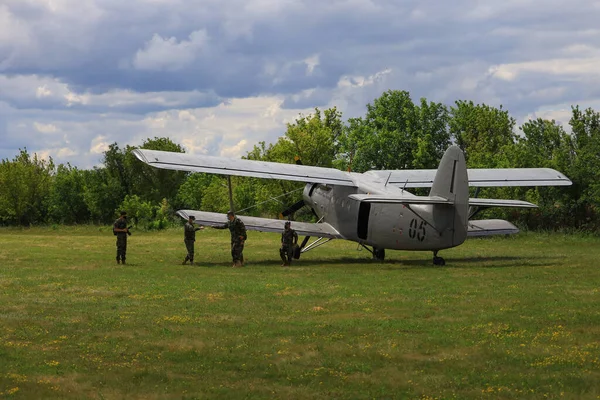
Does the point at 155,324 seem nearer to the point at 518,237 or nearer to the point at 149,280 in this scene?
the point at 149,280

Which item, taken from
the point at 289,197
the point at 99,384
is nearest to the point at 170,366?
the point at 99,384

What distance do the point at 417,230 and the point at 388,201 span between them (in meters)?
2.28

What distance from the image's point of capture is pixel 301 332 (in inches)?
512

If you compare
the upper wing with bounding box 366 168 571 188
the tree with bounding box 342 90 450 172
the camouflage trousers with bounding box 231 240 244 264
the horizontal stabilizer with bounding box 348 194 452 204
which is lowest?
the camouflage trousers with bounding box 231 240 244 264

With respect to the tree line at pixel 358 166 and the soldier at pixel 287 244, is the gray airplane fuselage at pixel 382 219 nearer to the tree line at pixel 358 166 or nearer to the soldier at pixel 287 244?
the soldier at pixel 287 244

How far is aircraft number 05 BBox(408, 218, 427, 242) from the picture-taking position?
23.2 metres

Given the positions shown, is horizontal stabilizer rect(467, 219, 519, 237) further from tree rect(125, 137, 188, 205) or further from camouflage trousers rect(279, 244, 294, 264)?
tree rect(125, 137, 188, 205)

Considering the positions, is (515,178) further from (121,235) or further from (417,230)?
(121,235)

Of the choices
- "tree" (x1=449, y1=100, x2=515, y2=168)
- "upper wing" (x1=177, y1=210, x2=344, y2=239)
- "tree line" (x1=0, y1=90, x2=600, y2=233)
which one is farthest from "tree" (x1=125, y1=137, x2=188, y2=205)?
"upper wing" (x1=177, y1=210, x2=344, y2=239)

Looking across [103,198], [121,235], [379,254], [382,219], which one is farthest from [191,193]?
[382,219]

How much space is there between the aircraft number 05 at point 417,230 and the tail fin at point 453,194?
20.1 inches

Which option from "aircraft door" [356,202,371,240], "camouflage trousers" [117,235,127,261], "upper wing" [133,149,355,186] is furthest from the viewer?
"camouflage trousers" [117,235,127,261]

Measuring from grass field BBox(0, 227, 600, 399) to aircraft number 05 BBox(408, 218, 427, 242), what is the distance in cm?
112

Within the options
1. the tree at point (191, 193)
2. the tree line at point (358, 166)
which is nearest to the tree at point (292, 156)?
the tree line at point (358, 166)
